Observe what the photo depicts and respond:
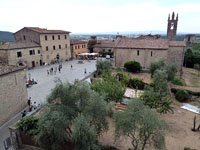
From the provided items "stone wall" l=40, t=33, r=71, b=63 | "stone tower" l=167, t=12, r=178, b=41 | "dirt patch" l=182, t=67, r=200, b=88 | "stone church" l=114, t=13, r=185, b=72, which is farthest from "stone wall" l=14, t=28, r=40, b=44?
"stone tower" l=167, t=12, r=178, b=41

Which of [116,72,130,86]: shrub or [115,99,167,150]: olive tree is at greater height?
[115,99,167,150]: olive tree

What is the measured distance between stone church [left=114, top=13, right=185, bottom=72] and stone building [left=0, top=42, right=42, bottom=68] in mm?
19665

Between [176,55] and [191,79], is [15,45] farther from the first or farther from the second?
[191,79]

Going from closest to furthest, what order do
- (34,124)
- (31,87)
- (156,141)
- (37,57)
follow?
(156,141) < (34,124) < (31,87) < (37,57)

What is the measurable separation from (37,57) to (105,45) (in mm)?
23909

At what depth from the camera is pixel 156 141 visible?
29.3 feet

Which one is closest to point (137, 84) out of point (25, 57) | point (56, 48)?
point (25, 57)

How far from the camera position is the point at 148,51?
32.5 metres

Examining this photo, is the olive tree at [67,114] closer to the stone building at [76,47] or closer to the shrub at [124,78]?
the shrub at [124,78]

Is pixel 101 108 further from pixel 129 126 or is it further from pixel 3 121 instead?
pixel 3 121

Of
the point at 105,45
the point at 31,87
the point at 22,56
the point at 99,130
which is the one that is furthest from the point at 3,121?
the point at 105,45

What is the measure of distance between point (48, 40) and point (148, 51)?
1000 inches

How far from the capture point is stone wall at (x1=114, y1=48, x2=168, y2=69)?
31.8m

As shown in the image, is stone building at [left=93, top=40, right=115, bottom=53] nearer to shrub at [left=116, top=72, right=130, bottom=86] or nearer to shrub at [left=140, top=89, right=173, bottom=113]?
shrub at [left=116, top=72, right=130, bottom=86]
